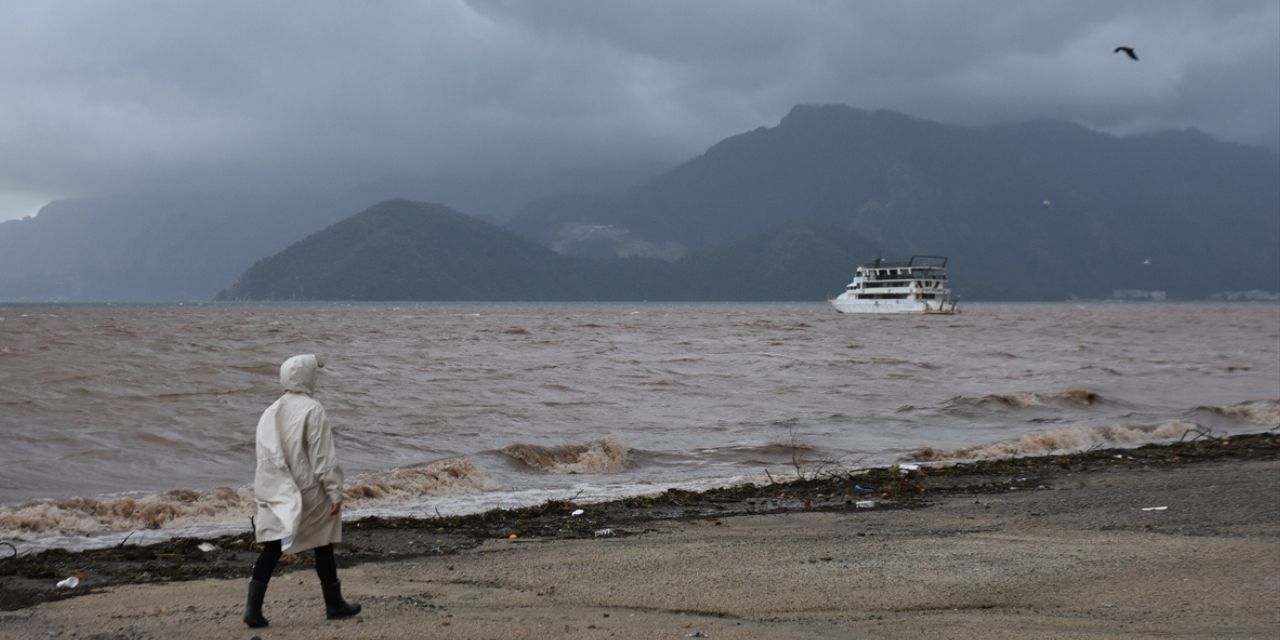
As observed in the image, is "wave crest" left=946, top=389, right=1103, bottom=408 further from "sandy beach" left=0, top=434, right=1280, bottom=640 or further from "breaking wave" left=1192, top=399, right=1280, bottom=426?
"sandy beach" left=0, top=434, right=1280, bottom=640

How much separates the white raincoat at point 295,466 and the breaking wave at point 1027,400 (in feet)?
58.8

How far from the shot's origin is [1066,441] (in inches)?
659

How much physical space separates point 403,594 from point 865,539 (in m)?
3.76

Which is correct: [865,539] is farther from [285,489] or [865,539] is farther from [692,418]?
[692,418]

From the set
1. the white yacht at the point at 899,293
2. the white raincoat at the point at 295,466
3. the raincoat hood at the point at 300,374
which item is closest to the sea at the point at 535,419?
the white raincoat at the point at 295,466

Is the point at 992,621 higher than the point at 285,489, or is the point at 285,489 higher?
the point at 285,489

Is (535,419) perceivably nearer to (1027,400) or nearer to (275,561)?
(1027,400)

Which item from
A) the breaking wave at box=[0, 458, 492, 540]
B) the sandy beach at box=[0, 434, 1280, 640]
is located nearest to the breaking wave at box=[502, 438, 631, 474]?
the breaking wave at box=[0, 458, 492, 540]

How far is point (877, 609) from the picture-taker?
642 centimetres

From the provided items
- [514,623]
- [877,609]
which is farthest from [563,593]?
[877,609]

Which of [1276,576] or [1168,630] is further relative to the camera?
[1276,576]

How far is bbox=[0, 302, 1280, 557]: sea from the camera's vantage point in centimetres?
1191

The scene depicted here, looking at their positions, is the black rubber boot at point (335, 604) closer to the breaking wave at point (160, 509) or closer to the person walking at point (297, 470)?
the person walking at point (297, 470)

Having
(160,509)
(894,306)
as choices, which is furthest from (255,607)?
(894,306)
